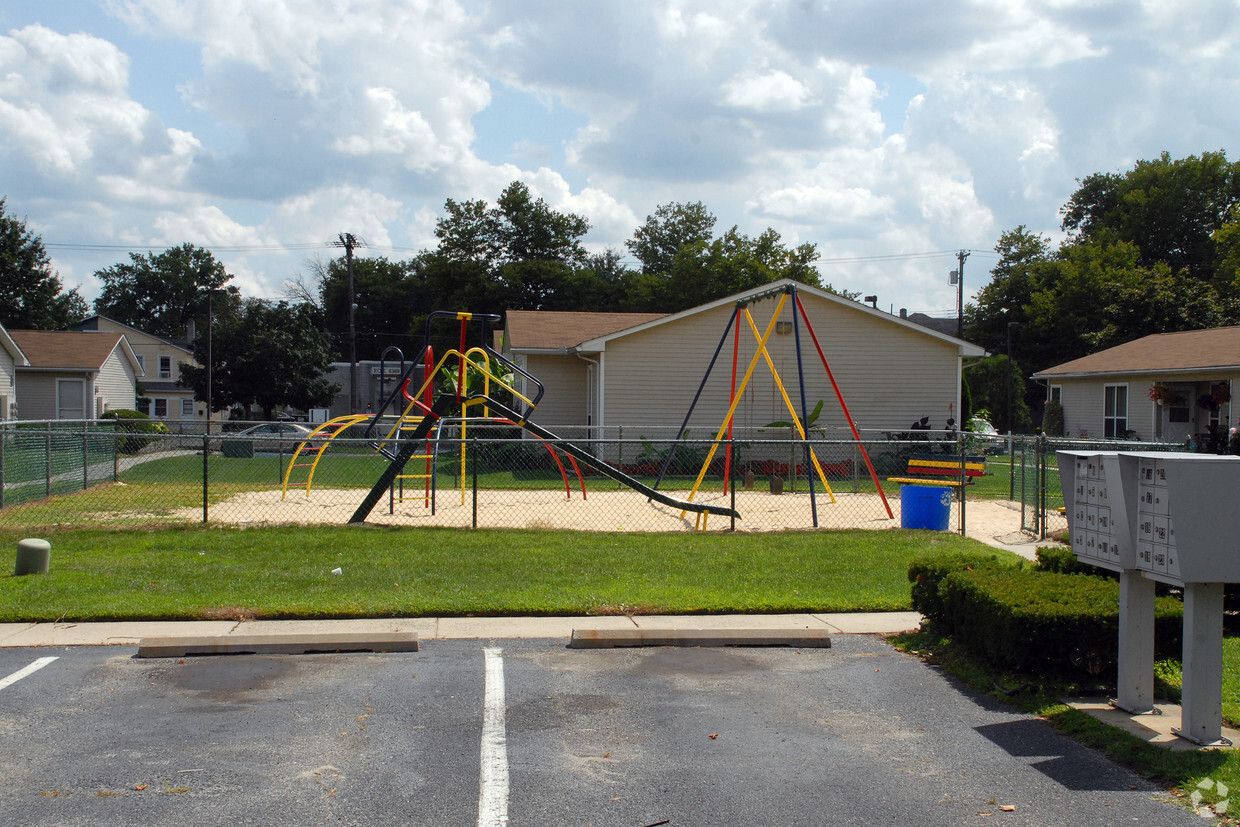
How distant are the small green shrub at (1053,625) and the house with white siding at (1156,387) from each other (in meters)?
20.2

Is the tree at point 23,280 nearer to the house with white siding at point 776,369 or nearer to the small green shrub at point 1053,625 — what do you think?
the house with white siding at point 776,369

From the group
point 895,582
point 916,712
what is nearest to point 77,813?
point 916,712

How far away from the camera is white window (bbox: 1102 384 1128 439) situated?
29.6 metres

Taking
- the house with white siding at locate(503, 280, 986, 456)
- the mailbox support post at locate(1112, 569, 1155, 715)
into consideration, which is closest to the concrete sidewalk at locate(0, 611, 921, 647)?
the mailbox support post at locate(1112, 569, 1155, 715)

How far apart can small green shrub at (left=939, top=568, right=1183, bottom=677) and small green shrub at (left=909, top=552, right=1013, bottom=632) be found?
69 centimetres

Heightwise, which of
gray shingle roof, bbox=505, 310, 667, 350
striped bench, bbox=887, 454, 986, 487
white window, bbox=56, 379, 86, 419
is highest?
gray shingle roof, bbox=505, 310, 667, 350

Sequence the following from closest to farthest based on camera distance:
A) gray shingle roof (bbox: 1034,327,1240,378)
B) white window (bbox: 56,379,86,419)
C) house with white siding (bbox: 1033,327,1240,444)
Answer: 1. gray shingle roof (bbox: 1034,327,1240,378)
2. house with white siding (bbox: 1033,327,1240,444)
3. white window (bbox: 56,379,86,419)

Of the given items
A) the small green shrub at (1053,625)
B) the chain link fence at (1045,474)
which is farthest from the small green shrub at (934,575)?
the chain link fence at (1045,474)

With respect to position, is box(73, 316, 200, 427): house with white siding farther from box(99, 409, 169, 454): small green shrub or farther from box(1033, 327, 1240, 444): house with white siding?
box(1033, 327, 1240, 444): house with white siding

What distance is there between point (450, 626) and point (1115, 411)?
2828cm

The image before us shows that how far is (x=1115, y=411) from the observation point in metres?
30.1

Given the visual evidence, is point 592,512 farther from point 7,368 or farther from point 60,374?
point 60,374

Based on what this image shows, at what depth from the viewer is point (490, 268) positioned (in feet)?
202

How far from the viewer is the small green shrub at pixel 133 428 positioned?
2227 centimetres
